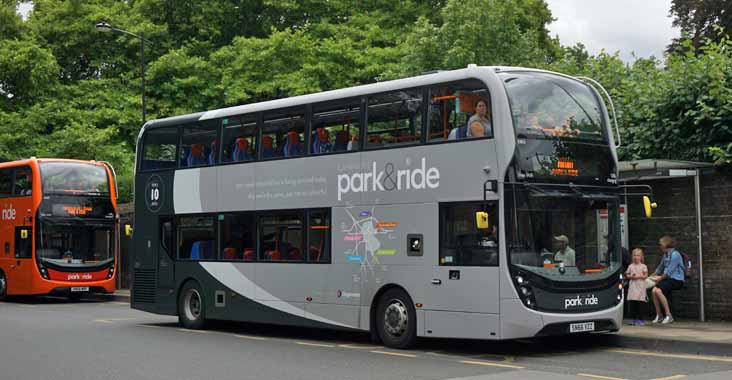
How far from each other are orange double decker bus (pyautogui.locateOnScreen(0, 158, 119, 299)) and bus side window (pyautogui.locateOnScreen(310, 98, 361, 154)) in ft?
45.8

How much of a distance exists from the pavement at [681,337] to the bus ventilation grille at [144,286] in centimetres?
965

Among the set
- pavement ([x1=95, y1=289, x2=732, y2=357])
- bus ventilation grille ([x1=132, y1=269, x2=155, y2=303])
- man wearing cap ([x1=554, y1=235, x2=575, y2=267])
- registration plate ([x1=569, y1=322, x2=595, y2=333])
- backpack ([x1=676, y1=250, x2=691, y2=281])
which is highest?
man wearing cap ([x1=554, y1=235, x2=575, y2=267])

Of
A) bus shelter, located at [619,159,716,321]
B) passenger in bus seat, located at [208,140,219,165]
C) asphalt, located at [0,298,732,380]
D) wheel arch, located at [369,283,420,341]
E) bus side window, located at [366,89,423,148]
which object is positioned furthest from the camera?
passenger in bus seat, located at [208,140,219,165]

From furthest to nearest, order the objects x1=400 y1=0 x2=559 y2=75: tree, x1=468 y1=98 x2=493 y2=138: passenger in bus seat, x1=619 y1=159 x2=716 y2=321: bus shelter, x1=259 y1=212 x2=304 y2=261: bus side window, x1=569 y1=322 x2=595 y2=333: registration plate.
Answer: x1=400 y1=0 x2=559 y2=75: tree
x1=259 y1=212 x2=304 y2=261: bus side window
x1=619 y1=159 x2=716 y2=321: bus shelter
x1=468 y1=98 x2=493 y2=138: passenger in bus seat
x1=569 y1=322 x2=595 y2=333: registration plate

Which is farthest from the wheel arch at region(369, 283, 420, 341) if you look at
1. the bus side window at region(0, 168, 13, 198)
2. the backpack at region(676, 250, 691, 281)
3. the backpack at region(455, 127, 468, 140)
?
the bus side window at region(0, 168, 13, 198)

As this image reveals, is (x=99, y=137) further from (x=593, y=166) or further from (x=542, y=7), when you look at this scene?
(x=593, y=166)

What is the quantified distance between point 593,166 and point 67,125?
104ft

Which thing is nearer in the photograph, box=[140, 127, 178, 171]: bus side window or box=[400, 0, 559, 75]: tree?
box=[140, 127, 178, 171]: bus side window

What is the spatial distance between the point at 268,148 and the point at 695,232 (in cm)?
778

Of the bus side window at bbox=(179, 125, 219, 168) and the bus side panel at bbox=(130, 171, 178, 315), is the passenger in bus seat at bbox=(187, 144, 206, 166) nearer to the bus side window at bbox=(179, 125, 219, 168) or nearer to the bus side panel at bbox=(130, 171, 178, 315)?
the bus side window at bbox=(179, 125, 219, 168)

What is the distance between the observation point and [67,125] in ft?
139

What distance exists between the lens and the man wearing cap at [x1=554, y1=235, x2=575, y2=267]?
1417cm

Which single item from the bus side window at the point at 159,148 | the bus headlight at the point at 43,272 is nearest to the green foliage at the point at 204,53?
the bus headlight at the point at 43,272

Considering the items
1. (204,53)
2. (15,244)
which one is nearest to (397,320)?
(15,244)
